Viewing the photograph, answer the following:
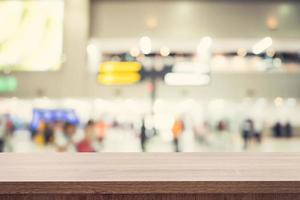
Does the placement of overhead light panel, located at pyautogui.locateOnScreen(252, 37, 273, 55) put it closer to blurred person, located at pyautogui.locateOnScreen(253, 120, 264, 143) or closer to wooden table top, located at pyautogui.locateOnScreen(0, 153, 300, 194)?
blurred person, located at pyautogui.locateOnScreen(253, 120, 264, 143)

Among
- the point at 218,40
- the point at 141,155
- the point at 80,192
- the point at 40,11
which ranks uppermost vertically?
the point at 218,40

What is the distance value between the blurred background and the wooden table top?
11.0 feet

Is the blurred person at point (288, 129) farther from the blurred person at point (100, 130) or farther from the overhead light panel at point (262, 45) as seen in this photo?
the blurred person at point (100, 130)

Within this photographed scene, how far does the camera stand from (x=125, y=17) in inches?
267

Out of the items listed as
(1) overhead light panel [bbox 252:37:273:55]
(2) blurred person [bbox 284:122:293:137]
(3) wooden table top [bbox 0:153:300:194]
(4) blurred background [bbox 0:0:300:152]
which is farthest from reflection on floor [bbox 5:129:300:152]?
(3) wooden table top [bbox 0:153:300:194]

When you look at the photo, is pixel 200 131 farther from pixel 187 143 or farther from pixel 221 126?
pixel 187 143

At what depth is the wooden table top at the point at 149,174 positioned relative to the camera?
1.10 metres

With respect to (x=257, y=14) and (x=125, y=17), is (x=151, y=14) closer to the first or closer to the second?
(x=125, y=17)

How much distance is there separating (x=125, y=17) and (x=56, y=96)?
1596 millimetres

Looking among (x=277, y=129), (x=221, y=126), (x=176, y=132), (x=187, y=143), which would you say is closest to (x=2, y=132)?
(x=176, y=132)

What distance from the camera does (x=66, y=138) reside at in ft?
20.8

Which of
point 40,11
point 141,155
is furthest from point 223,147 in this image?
point 141,155

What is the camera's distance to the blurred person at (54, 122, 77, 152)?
5879 millimetres

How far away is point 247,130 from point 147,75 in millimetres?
4256
